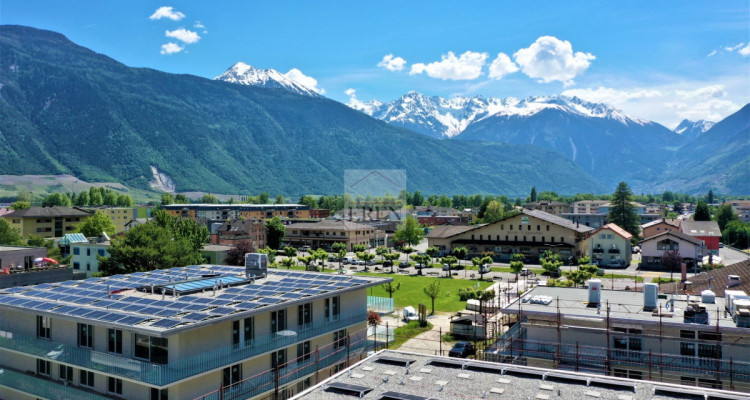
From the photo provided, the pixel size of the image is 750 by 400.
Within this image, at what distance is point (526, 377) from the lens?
60.3 ft

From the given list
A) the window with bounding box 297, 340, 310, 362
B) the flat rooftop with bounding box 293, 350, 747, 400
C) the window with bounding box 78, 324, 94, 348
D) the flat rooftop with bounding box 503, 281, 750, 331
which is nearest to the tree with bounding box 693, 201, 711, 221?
the flat rooftop with bounding box 503, 281, 750, 331

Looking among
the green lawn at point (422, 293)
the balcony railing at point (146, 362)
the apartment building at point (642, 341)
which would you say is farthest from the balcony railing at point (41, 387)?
the green lawn at point (422, 293)

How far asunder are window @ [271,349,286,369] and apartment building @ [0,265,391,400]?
1.9 inches

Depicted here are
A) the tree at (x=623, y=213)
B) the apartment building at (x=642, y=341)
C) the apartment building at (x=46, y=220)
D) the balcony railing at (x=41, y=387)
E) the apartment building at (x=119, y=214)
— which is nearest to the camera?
the balcony railing at (x=41, y=387)

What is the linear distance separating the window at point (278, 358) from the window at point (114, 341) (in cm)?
679

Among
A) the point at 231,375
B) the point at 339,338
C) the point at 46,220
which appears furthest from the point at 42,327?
the point at 46,220

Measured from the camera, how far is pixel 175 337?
69.0 ft

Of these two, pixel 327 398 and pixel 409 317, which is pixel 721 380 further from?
pixel 409 317

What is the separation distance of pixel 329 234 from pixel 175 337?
95.4 meters

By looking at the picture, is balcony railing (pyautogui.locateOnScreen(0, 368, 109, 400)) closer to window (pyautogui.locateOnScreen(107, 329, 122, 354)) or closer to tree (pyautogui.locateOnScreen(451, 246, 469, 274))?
window (pyautogui.locateOnScreen(107, 329, 122, 354))

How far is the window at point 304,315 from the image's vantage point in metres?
27.1

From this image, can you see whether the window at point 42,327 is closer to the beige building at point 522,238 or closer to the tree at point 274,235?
the beige building at point 522,238

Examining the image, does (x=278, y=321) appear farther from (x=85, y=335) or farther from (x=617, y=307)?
(x=617, y=307)

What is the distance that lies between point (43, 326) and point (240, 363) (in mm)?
10123
